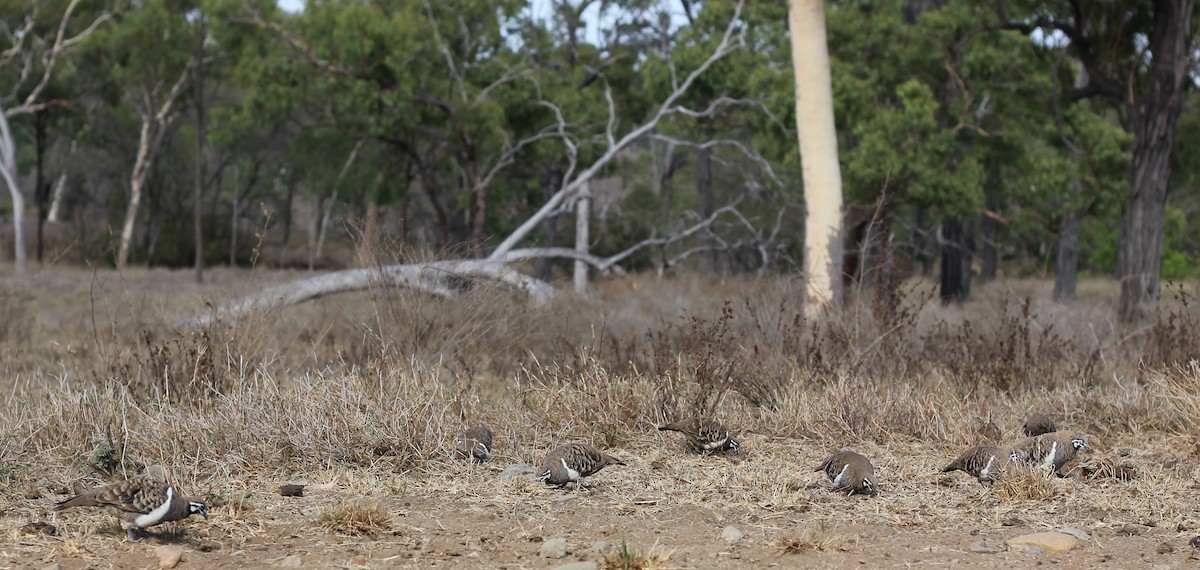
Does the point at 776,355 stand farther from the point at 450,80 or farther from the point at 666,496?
the point at 450,80

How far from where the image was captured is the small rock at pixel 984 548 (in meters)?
4.51

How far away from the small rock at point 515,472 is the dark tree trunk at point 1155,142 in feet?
36.9

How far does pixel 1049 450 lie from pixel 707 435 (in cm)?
164

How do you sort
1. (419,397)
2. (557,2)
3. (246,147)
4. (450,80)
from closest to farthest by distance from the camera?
(419,397)
(450,80)
(557,2)
(246,147)

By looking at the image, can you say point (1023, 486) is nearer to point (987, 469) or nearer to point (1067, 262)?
point (987, 469)

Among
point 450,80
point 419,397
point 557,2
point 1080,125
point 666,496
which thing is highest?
point 557,2

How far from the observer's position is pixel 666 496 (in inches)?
208

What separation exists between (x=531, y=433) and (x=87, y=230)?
38.5 m

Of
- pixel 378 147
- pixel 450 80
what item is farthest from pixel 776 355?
pixel 378 147

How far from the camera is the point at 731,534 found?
4672mm

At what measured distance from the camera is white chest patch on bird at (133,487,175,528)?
436 cm

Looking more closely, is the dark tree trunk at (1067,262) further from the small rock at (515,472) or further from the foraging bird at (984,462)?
the small rock at (515,472)

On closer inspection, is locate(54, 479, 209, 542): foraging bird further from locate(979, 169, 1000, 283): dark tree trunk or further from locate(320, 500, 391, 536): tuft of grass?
locate(979, 169, 1000, 283): dark tree trunk

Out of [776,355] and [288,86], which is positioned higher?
[288,86]
